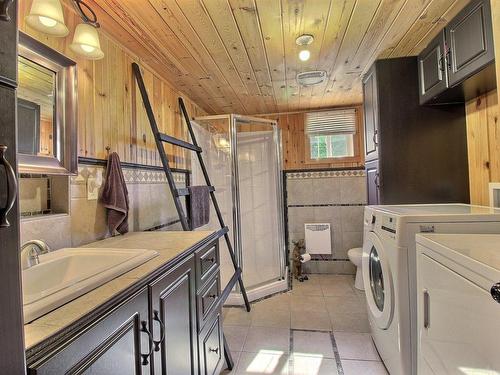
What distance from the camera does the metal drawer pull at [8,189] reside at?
398 mm

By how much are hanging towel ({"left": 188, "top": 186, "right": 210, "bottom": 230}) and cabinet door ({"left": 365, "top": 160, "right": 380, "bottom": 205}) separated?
135cm

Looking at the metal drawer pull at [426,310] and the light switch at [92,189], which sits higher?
the light switch at [92,189]

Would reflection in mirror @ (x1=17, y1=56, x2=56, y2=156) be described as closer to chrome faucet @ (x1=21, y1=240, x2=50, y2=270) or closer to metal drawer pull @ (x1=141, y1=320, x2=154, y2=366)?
chrome faucet @ (x1=21, y1=240, x2=50, y2=270)

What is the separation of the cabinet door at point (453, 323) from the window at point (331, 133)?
2.48 m

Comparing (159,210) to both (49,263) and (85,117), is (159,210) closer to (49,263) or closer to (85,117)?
(85,117)

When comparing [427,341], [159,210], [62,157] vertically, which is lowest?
[427,341]

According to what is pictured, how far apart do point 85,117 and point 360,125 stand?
2.96 metres

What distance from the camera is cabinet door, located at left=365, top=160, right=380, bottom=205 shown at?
7.23 feet

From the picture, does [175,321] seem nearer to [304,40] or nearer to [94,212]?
[94,212]

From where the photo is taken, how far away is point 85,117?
59.3 inches

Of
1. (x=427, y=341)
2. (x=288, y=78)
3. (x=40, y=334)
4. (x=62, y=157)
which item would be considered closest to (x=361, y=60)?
(x=288, y=78)

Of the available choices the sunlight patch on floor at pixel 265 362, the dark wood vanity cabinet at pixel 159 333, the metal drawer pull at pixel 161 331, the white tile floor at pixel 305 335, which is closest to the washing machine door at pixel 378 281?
the white tile floor at pixel 305 335

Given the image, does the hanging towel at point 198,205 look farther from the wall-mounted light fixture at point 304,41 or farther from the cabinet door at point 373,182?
the cabinet door at point 373,182

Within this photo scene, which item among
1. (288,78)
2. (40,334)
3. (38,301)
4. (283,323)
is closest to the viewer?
(40,334)
